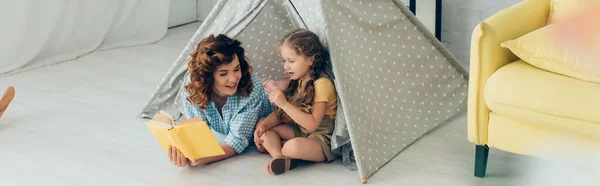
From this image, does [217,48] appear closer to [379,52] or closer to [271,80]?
[271,80]

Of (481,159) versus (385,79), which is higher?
(385,79)

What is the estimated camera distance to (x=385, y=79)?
2.62m

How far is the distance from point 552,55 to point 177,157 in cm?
113

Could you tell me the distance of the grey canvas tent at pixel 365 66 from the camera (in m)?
2.43

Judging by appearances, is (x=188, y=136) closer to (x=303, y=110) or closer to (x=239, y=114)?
(x=239, y=114)

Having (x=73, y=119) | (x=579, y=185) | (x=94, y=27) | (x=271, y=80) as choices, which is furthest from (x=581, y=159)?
(x=94, y=27)

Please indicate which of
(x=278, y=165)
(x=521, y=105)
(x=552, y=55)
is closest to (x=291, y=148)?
(x=278, y=165)

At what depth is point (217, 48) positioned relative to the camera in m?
2.42

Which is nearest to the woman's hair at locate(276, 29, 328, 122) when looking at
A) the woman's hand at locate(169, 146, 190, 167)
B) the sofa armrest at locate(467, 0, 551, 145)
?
the woman's hand at locate(169, 146, 190, 167)

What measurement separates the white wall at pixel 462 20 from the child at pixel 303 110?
1.29 metres

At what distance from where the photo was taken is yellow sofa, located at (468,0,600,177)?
2.01 metres

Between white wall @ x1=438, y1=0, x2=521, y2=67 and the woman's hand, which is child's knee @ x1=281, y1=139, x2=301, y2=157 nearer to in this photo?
the woman's hand

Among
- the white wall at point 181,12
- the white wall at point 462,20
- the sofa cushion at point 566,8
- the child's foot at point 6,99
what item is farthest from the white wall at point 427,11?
the child's foot at point 6,99

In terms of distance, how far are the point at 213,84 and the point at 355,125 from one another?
0.47 metres
